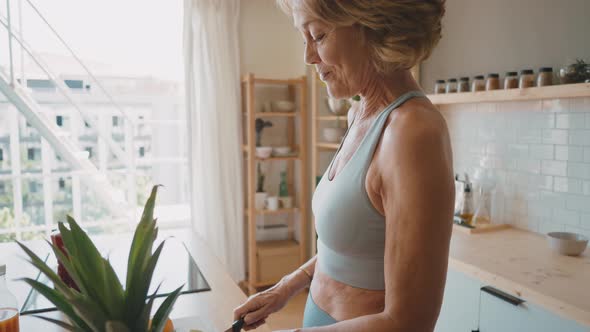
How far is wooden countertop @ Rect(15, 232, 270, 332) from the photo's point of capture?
1.29m

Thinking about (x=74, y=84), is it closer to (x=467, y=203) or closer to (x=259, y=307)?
(x=467, y=203)

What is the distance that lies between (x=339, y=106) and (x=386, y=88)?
254cm

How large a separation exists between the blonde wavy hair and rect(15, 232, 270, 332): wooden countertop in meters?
0.79

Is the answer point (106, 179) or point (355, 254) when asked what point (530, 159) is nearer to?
point (355, 254)

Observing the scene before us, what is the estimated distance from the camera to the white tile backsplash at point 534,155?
2.14 meters

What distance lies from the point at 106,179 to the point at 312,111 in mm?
1757

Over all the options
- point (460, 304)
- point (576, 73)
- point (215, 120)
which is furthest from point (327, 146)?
point (576, 73)

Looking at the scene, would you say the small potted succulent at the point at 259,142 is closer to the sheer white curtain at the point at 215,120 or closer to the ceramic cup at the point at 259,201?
the sheer white curtain at the point at 215,120

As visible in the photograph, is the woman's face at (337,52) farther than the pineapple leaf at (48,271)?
Yes

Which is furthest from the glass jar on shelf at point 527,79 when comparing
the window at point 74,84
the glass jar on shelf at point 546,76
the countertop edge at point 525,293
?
the window at point 74,84

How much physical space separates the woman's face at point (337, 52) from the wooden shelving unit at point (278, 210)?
8.72ft

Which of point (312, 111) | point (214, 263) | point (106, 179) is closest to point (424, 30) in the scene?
point (214, 263)

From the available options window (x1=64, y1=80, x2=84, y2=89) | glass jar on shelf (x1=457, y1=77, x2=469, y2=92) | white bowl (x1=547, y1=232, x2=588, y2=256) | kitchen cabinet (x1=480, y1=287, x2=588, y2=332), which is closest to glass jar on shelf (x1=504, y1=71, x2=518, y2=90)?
glass jar on shelf (x1=457, y1=77, x2=469, y2=92)

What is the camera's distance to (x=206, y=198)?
3.85 metres
